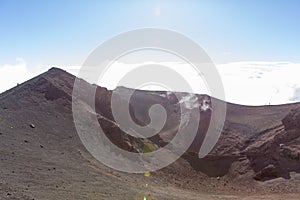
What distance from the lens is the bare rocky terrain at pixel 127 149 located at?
19.5 m

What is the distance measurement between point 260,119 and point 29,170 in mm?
33494

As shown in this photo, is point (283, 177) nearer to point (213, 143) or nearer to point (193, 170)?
point (193, 170)

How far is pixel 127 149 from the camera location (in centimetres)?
2981

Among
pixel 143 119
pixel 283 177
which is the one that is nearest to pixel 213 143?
pixel 143 119

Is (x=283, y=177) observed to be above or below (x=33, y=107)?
below

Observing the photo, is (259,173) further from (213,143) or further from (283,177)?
(213,143)

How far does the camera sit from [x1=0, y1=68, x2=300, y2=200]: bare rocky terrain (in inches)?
768

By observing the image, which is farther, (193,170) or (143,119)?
(143,119)

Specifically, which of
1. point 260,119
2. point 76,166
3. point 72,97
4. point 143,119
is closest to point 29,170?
point 76,166

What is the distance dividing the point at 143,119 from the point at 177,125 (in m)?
4.23

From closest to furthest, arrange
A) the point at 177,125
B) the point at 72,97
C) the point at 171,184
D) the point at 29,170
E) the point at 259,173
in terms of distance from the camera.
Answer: the point at 29,170 < the point at 171,184 < the point at 259,173 < the point at 72,97 < the point at 177,125

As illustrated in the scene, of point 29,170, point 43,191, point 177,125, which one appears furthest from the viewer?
point 177,125

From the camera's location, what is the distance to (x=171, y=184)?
26.9 m

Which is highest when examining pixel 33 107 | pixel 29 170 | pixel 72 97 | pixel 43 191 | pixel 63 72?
pixel 63 72
